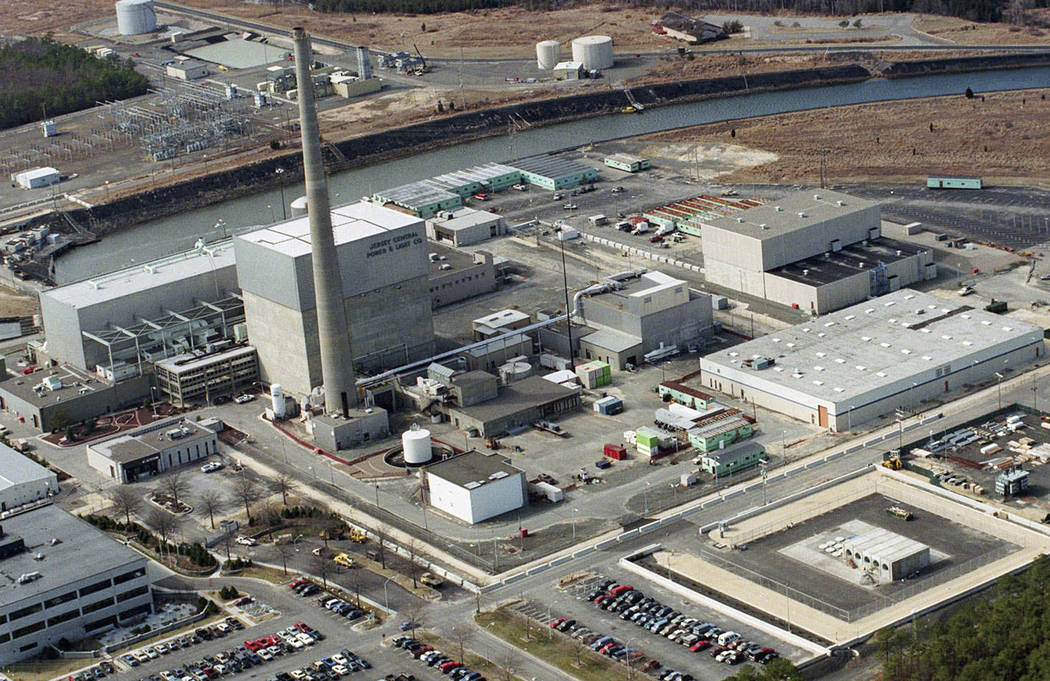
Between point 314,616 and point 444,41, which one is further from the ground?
point 444,41

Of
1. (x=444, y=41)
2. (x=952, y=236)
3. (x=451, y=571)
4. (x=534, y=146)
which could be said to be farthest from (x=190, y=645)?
(x=444, y=41)

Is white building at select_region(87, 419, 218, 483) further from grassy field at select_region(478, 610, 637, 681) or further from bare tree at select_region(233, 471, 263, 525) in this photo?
grassy field at select_region(478, 610, 637, 681)

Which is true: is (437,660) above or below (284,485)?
below

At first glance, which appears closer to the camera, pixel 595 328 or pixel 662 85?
pixel 595 328

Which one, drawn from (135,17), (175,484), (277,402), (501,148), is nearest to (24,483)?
(175,484)

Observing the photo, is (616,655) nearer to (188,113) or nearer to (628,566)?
(628,566)

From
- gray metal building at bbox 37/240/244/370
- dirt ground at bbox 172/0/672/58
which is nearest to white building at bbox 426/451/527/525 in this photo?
gray metal building at bbox 37/240/244/370

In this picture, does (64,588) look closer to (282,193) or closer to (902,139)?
(282,193)
